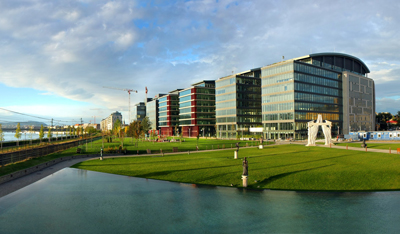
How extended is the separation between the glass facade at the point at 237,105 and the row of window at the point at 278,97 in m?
12.6

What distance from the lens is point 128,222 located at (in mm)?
14531

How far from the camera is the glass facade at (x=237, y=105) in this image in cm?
12169

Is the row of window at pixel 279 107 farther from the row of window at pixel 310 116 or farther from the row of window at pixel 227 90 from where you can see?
the row of window at pixel 227 90

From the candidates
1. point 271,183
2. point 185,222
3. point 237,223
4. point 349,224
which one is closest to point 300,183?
point 271,183

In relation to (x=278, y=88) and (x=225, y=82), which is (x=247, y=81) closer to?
(x=225, y=82)

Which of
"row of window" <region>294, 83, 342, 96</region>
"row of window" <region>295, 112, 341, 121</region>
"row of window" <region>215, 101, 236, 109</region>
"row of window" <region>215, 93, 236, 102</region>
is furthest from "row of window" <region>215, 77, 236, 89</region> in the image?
"row of window" <region>295, 112, 341, 121</region>

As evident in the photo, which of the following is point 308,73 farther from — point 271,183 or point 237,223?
point 237,223

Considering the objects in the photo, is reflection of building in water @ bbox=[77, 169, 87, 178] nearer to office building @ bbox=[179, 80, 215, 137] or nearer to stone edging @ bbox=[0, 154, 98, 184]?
stone edging @ bbox=[0, 154, 98, 184]

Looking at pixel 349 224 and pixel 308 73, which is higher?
pixel 308 73

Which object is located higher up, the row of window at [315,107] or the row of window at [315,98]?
the row of window at [315,98]

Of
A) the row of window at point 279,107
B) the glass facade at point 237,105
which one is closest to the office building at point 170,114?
the glass facade at point 237,105

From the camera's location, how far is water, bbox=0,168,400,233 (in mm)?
13734

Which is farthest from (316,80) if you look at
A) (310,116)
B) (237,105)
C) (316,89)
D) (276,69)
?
(237,105)

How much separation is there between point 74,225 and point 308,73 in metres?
110
